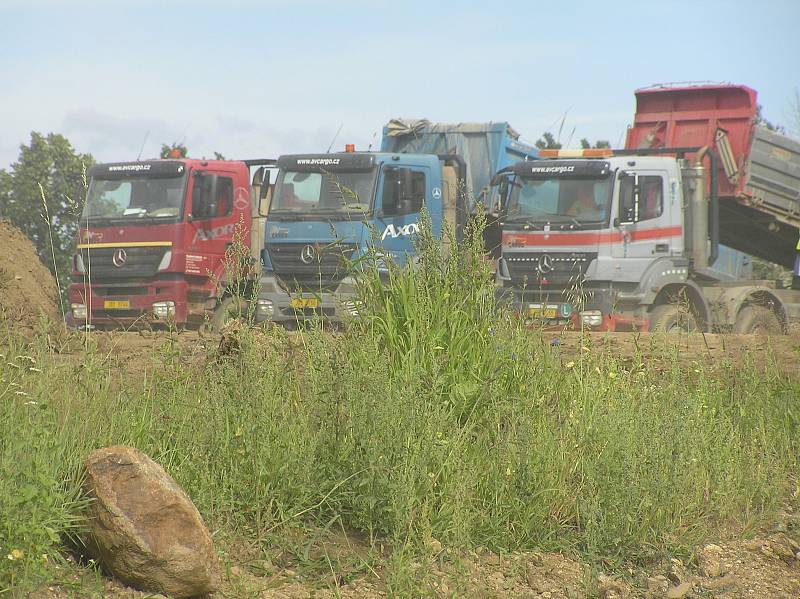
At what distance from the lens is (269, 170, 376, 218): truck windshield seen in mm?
13086

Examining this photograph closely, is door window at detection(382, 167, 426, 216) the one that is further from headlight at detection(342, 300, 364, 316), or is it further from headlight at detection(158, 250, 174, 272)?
headlight at detection(342, 300, 364, 316)

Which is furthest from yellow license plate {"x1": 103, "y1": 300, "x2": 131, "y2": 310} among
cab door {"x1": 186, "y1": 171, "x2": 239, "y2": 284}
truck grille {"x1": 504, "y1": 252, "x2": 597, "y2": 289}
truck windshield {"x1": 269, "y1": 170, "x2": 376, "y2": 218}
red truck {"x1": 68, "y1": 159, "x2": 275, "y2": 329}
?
truck grille {"x1": 504, "y1": 252, "x2": 597, "y2": 289}

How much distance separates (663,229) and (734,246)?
316cm

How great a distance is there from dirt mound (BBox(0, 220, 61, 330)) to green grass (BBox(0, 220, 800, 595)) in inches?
226

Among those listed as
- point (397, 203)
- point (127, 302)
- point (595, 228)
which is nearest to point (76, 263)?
point (127, 302)

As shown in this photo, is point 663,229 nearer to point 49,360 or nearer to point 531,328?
point 531,328

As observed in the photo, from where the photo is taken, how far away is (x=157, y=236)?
550 inches

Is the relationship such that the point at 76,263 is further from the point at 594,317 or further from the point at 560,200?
the point at 594,317

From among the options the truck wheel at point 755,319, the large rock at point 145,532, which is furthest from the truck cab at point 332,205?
the large rock at point 145,532

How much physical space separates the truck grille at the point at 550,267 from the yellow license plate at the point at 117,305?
17.9ft

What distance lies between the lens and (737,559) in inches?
181

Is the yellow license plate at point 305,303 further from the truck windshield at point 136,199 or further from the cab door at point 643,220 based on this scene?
the truck windshield at point 136,199

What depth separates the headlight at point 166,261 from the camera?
1391cm

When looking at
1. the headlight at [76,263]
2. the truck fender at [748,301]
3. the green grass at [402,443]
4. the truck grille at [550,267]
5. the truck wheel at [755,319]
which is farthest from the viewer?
the headlight at [76,263]
